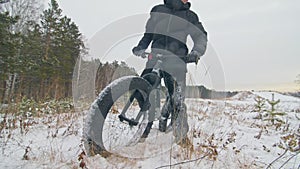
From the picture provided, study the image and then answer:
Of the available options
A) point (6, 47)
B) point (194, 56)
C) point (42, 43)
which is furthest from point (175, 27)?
point (42, 43)

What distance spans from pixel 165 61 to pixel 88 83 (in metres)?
2.58

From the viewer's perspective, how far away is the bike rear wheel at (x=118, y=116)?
6.43ft

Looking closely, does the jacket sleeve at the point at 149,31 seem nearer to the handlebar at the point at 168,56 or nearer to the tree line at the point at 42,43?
the handlebar at the point at 168,56

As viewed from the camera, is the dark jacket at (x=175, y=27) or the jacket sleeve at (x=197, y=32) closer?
the jacket sleeve at (x=197, y=32)

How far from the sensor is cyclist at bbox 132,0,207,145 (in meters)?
2.75

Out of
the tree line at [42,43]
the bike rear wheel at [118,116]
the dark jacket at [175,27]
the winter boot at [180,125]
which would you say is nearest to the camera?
the bike rear wheel at [118,116]

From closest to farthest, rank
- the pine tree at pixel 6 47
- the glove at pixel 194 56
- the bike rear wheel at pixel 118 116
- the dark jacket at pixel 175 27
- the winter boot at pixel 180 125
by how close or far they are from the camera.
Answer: the bike rear wheel at pixel 118 116, the glove at pixel 194 56, the winter boot at pixel 180 125, the dark jacket at pixel 175 27, the pine tree at pixel 6 47

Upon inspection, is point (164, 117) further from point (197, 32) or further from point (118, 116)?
point (197, 32)

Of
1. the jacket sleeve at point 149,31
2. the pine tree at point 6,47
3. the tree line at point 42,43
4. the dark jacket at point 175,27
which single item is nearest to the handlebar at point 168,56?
the dark jacket at point 175,27

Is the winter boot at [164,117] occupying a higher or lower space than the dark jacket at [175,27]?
lower

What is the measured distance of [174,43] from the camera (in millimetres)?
2875

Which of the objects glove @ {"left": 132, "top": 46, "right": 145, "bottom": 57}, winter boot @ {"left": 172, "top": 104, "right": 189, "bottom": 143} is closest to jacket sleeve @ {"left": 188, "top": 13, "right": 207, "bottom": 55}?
glove @ {"left": 132, "top": 46, "right": 145, "bottom": 57}

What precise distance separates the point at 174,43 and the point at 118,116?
3.55 feet

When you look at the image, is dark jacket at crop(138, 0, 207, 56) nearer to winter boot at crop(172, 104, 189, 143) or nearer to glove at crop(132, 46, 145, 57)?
glove at crop(132, 46, 145, 57)
